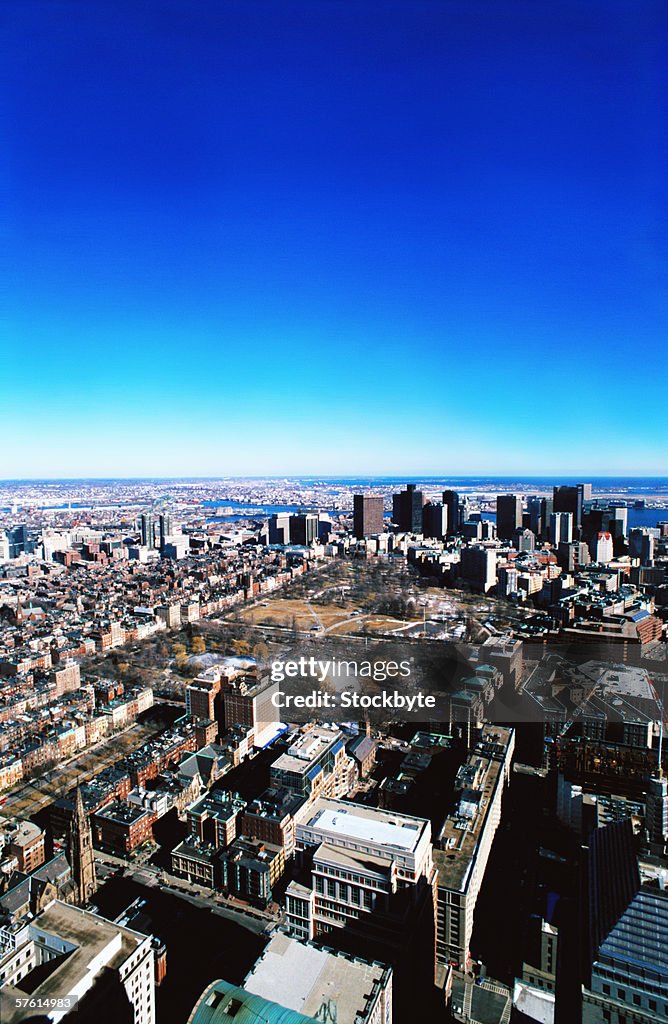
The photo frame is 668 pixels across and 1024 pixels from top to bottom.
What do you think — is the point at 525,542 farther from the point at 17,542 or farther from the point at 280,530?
the point at 17,542

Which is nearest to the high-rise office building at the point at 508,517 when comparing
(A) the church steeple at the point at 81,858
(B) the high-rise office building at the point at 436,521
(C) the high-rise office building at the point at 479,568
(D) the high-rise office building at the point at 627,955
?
(B) the high-rise office building at the point at 436,521

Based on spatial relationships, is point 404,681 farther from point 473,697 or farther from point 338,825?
point 338,825

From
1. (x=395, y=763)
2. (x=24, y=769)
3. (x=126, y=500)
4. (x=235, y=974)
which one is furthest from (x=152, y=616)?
(x=126, y=500)

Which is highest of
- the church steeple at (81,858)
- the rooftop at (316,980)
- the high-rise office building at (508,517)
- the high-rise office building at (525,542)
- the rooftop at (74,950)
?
the high-rise office building at (508,517)

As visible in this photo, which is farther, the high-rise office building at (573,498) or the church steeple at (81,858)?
the high-rise office building at (573,498)

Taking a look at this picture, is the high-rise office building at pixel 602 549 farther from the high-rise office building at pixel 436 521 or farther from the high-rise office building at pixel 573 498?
the high-rise office building at pixel 436 521

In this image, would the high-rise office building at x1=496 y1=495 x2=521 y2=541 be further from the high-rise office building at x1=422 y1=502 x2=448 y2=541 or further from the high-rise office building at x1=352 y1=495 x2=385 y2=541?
the high-rise office building at x1=352 y1=495 x2=385 y2=541
